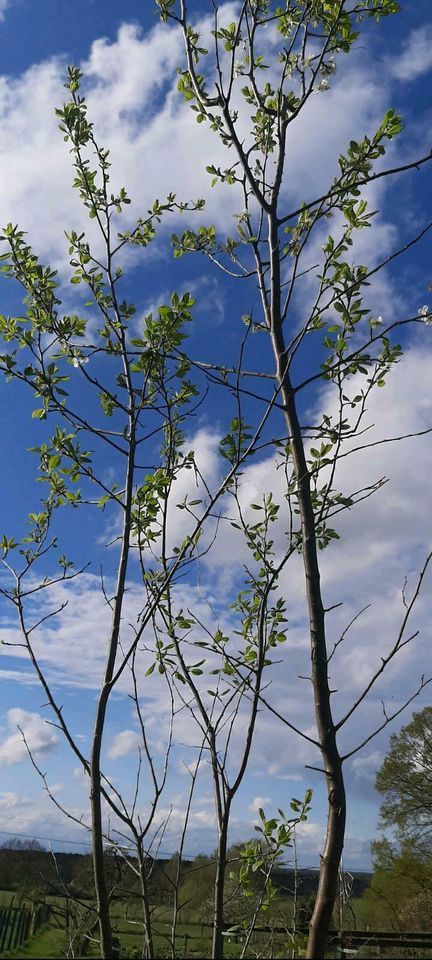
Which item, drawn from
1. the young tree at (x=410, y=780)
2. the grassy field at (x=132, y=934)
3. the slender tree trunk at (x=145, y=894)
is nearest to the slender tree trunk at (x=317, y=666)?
the grassy field at (x=132, y=934)

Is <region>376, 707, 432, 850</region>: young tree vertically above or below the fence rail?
above

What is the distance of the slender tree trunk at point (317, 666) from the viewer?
1175 millimetres

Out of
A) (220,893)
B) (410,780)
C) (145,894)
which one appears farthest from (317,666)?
(410,780)

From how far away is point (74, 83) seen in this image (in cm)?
250

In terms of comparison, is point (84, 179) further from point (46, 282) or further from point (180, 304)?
point (180, 304)

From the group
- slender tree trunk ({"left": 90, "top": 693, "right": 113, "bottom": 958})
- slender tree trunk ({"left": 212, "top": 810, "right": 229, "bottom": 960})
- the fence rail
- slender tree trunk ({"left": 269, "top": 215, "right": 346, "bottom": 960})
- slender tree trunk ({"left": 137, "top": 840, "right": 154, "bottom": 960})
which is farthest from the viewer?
the fence rail

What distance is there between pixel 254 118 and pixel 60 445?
131 centimetres

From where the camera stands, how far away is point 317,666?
1370 mm

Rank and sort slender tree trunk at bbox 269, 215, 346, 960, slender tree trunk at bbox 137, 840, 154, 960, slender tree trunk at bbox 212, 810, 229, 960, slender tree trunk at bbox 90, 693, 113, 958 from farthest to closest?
slender tree trunk at bbox 137, 840, 154, 960 → slender tree trunk at bbox 212, 810, 229, 960 → slender tree trunk at bbox 90, 693, 113, 958 → slender tree trunk at bbox 269, 215, 346, 960

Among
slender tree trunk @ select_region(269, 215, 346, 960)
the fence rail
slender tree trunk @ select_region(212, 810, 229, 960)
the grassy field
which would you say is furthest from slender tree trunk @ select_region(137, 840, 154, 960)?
the fence rail

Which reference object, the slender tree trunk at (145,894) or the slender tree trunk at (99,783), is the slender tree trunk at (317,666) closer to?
the slender tree trunk at (99,783)

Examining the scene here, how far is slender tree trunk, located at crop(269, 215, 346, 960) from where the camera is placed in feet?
3.85

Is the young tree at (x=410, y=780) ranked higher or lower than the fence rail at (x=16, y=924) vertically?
higher

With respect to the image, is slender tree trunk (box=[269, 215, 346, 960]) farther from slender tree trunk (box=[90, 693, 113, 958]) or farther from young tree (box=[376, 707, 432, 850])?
young tree (box=[376, 707, 432, 850])
